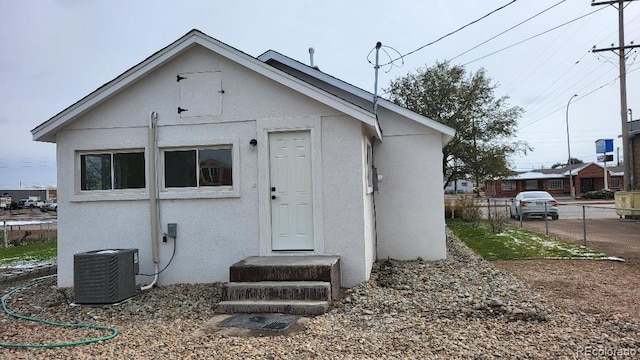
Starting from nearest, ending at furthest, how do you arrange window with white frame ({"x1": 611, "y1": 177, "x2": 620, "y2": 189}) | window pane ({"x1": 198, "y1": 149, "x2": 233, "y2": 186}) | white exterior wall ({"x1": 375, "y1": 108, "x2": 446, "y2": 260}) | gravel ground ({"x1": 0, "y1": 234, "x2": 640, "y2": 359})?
gravel ground ({"x1": 0, "y1": 234, "x2": 640, "y2": 359}), window pane ({"x1": 198, "y1": 149, "x2": 233, "y2": 186}), white exterior wall ({"x1": 375, "y1": 108, "x2": 446, "y2": 260}), window with white frame ({"x1": 611, "y1": 177, "x2": 620, "y2": 189})

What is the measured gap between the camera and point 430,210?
9.61m

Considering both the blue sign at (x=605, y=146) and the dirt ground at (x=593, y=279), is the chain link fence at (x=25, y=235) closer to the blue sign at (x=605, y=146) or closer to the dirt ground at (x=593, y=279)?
the dirt ground at (x=593, y=279)

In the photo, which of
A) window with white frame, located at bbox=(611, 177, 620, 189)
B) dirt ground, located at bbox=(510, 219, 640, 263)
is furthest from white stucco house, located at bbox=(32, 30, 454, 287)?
window with white frame, located at bbox=(611, 177, 620, 189)

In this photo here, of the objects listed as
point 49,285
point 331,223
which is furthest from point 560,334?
point 49,285

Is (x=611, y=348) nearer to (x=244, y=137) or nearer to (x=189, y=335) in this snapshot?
(x=189, y=335)

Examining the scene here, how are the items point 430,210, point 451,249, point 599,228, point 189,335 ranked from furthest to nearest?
1. point 599,228
2. point 451,249
3. point 430,210
4. point 189,335

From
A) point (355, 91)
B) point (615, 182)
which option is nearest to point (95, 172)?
point (355, 91)

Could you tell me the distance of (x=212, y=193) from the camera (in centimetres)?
746

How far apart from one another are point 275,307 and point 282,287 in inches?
12.6

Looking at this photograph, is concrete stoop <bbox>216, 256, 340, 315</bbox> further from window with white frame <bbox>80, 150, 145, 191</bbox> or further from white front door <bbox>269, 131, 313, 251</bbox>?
window with white frame <bbox>80, 150, 145, 191</bbox>

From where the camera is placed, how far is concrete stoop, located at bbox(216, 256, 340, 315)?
5863 mm

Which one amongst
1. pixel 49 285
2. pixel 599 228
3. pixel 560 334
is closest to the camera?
pixel 560 334

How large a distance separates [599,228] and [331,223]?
1318 centimetres

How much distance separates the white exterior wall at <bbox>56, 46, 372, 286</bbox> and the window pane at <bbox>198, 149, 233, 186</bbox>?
20cm
